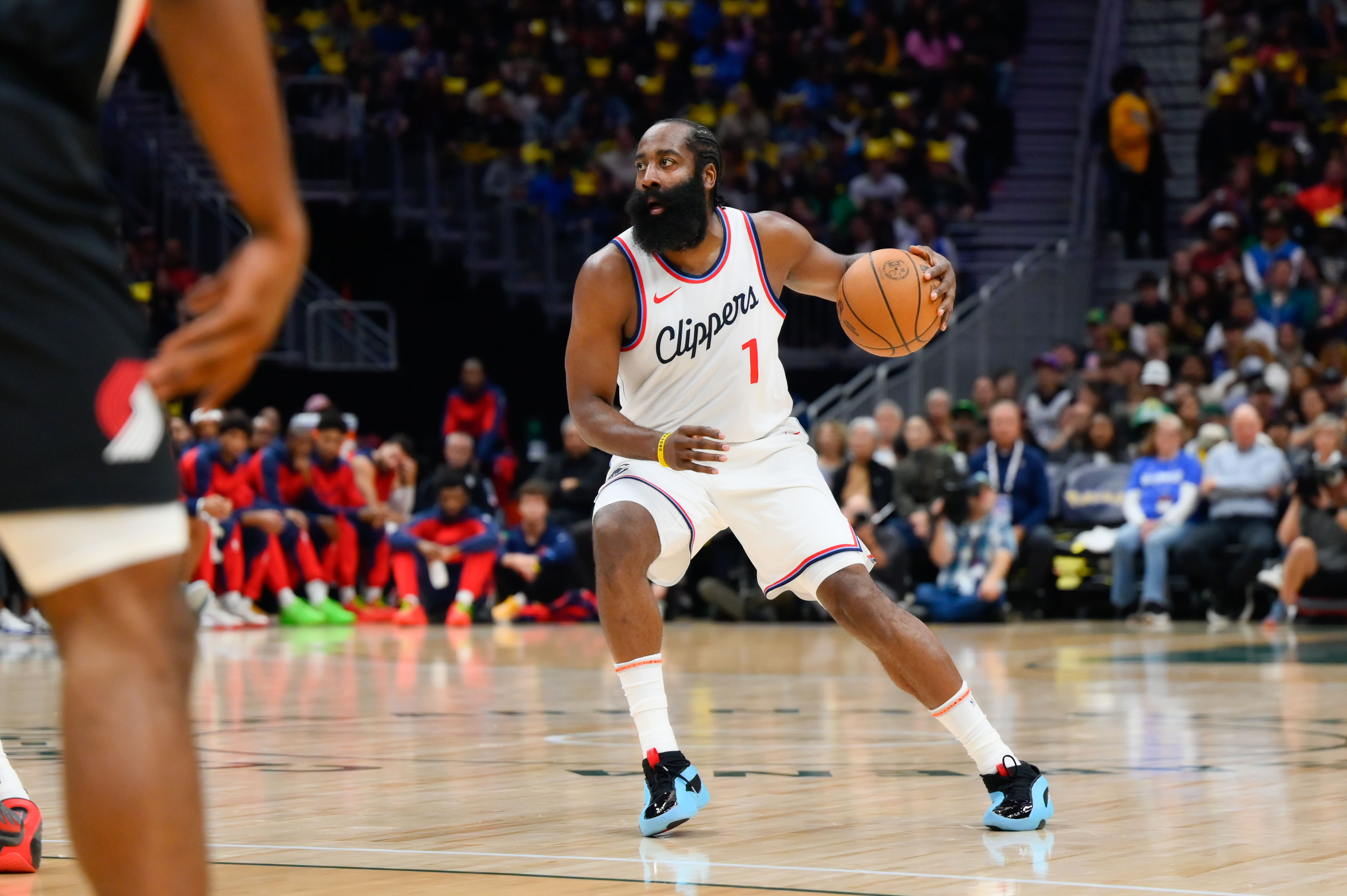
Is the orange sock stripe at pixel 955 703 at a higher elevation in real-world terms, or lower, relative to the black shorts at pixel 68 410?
lower

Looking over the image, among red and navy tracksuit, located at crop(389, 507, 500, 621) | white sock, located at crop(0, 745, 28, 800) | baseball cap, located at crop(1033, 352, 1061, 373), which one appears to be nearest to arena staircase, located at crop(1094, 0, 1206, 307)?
baseball cap, located at crop(1033, 352, 1061, 373)

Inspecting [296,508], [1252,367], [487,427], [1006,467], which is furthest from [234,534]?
[1252,367]

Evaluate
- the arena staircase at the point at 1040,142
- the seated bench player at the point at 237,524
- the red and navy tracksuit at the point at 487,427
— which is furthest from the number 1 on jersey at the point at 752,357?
the arena staircase at the point at 1040,142

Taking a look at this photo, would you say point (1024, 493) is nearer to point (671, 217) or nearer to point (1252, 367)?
point (1252, 367)

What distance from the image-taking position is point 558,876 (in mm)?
3779

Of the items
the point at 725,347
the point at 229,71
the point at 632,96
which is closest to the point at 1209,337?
the point at 632,96

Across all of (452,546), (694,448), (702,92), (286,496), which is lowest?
(452,546)

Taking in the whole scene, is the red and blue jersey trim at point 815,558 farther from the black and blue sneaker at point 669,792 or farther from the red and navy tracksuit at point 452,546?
the red and navy tracksuit at point 452,546

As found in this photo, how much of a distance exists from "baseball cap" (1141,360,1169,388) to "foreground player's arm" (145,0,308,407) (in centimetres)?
1362

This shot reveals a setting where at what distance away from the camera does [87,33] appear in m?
1.80

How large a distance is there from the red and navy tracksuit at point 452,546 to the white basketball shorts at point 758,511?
9.44m

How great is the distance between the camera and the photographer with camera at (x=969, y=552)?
44.3ft

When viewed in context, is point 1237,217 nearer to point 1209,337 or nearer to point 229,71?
point 1209,337

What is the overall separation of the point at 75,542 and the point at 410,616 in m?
12.3
